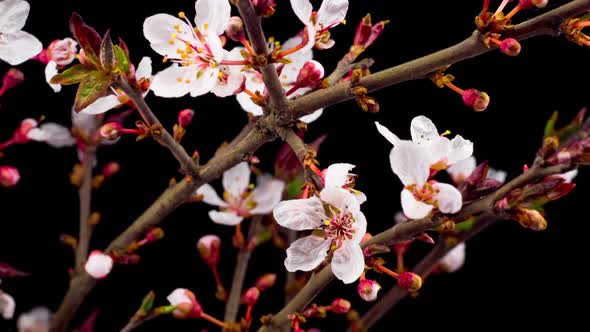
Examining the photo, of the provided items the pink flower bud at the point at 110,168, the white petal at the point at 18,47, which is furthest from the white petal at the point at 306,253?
the pink flower bud at the point at 110,168

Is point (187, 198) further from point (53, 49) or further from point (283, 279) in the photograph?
point (283, 279)

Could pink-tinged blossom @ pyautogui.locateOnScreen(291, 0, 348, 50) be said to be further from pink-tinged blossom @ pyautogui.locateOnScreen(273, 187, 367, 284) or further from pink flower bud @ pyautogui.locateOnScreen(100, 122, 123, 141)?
pink flower bud @ pyautogui.locateOnScreen(100, 122, 123, 141)

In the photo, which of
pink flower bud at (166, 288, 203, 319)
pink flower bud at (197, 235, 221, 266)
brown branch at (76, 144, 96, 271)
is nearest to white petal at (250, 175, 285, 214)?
pink flower bud at (197, 235, 221, 266)

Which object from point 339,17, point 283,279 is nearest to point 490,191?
point 339,17

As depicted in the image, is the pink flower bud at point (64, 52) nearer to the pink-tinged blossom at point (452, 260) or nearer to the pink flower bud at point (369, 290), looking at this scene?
the pink flower bud at point (369, 290)

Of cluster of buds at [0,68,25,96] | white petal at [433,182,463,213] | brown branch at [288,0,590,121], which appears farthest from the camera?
cluster of buds at [0,68,25,96]
